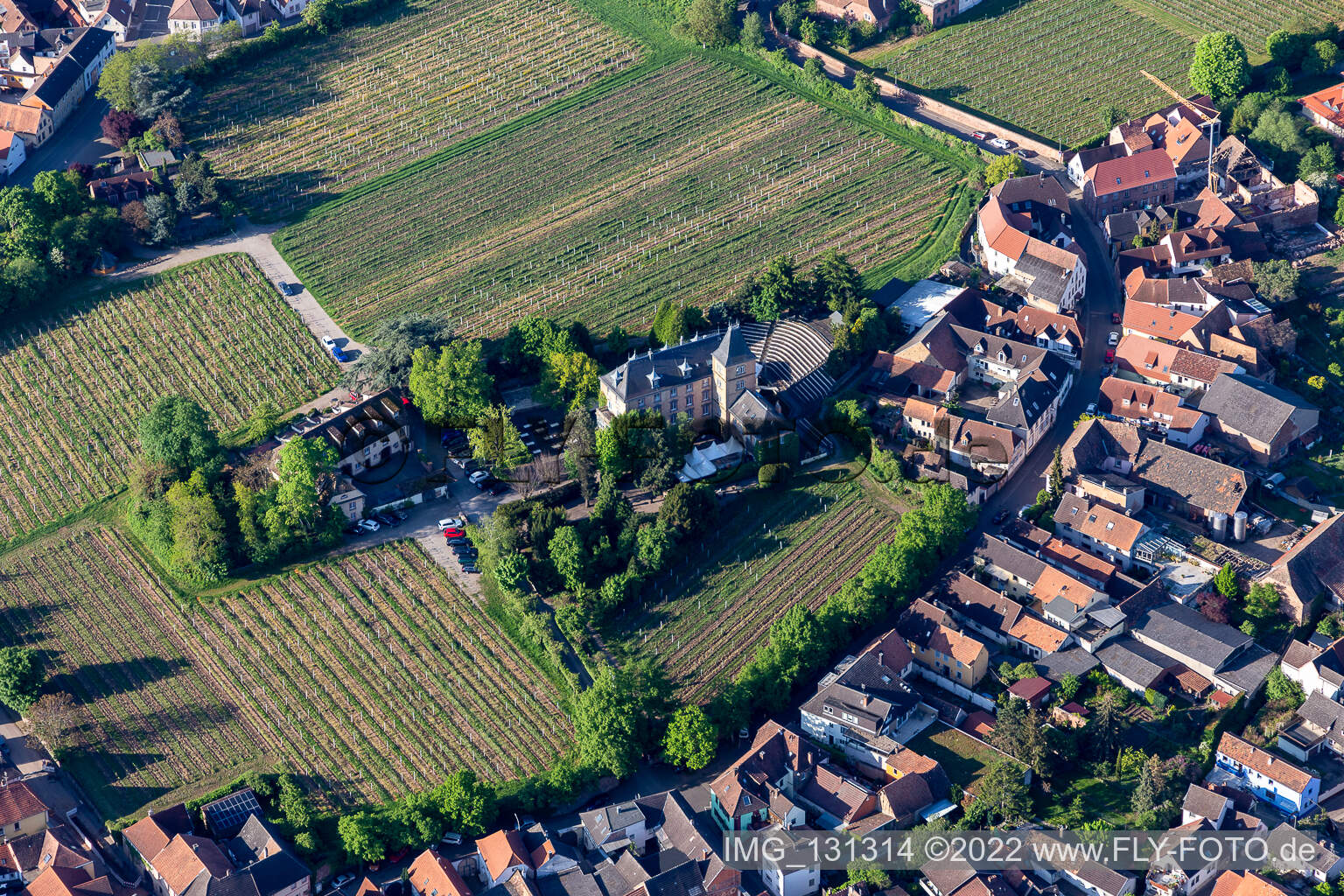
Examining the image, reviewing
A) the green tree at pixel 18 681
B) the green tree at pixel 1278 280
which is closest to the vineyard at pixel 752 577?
the green tree at pixel 18 681

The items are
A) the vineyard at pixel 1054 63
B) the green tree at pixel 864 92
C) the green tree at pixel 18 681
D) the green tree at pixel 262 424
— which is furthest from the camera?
the vineyard at pixel 1054 63

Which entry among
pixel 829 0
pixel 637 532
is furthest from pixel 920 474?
pixel 829 0

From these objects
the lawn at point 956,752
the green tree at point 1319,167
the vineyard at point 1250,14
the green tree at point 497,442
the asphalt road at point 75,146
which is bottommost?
the lawn at point 956,752

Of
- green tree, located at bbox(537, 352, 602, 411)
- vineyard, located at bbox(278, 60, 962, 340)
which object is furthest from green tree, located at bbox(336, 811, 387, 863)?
vineyard, located at bbox(278, 60, 962, 340)

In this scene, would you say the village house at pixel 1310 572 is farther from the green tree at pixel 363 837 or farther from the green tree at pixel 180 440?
the green tree at pixel 180 440

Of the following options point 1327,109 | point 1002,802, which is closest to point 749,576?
point 1002,802

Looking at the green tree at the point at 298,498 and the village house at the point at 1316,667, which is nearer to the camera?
the village house at the point at 1316,667

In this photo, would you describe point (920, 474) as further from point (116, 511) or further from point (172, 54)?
point (172, 54)

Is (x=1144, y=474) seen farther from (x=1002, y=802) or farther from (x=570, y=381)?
(x=570, y=381)
